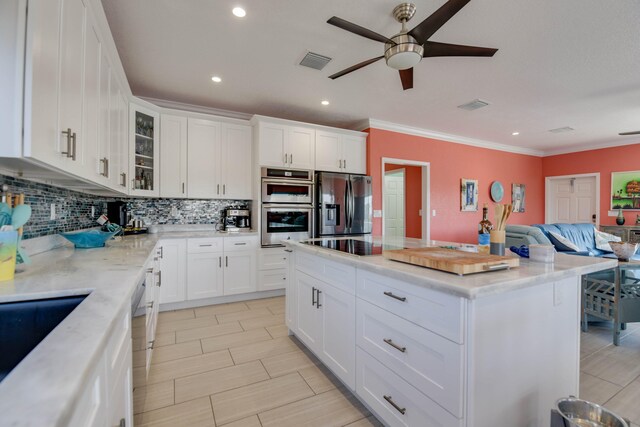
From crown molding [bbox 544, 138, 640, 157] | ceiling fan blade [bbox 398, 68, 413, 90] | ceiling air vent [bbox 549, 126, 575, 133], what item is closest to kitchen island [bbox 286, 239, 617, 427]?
ceiling fan blade [bbox 398, 68, 413, 90]

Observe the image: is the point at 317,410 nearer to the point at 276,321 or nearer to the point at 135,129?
the point at 276,321

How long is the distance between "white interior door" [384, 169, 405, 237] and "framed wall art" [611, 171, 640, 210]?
4.10 m

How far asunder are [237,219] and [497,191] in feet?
17.6

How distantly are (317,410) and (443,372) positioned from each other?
918mm

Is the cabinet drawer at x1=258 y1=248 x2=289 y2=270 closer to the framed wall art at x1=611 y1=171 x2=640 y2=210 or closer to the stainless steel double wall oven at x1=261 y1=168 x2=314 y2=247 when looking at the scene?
the stainless steel double wall oven at x1=261 y1=168 x2=314 y2=247

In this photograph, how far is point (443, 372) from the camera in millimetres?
1199

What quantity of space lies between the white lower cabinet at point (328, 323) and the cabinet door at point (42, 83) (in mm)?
1580

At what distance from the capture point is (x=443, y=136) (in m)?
5.47

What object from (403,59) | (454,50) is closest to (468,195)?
(454,50)

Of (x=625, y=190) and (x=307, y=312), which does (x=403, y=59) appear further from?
(x=625, y=190)

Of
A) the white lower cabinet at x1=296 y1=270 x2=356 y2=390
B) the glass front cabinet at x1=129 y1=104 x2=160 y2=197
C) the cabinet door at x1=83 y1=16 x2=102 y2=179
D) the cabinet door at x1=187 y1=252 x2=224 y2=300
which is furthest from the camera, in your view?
the cabinet door at x1=187 y1=252 x2=224 y2=300

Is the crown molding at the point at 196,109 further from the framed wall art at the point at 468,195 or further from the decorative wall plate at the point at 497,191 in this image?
the decorative wall plate at the point at 497,191

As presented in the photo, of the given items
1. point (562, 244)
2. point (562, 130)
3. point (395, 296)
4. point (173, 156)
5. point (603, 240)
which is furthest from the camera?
point (562, 130)

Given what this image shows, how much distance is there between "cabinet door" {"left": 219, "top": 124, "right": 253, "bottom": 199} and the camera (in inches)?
156
